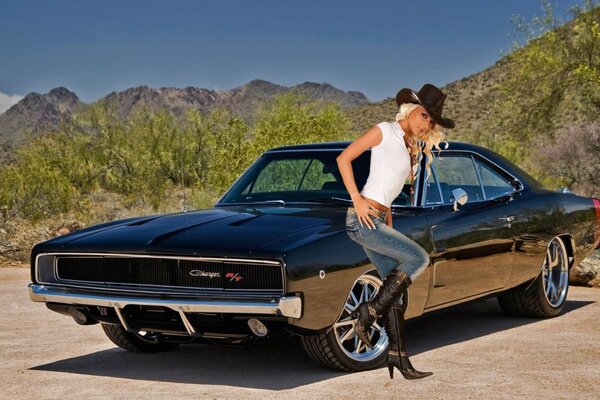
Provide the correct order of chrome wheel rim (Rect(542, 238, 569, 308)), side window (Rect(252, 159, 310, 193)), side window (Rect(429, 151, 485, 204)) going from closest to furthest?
side window (Rect(252, 159, 310, 193)) < side window (Rect(429, 151, 485, 204)) < chrome wheel rim (Rect(542, 238, 569, 308))

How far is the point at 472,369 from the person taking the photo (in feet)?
21.6

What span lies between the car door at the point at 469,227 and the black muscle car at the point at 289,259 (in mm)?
12

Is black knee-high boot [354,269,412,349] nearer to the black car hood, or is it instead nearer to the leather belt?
the leather belt

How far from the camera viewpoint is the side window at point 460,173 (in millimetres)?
8266

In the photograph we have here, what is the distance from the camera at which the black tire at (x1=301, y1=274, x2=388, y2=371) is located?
6285 mm

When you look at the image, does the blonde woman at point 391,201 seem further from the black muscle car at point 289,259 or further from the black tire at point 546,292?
the black tire at point 546,292

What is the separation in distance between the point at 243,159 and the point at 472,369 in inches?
627

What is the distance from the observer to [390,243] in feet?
19.0

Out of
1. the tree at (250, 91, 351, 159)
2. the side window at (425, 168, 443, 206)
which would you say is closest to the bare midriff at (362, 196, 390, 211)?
the side window at (425, 168, 443, 206)

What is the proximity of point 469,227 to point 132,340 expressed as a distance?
2.60 m

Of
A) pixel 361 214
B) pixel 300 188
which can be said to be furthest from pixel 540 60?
pixel 361 214

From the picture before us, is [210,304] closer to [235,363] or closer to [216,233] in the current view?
[216,233]

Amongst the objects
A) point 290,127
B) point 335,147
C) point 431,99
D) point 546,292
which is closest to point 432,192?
point 335,147

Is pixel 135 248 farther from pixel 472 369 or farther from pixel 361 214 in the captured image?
pixel 472 369
